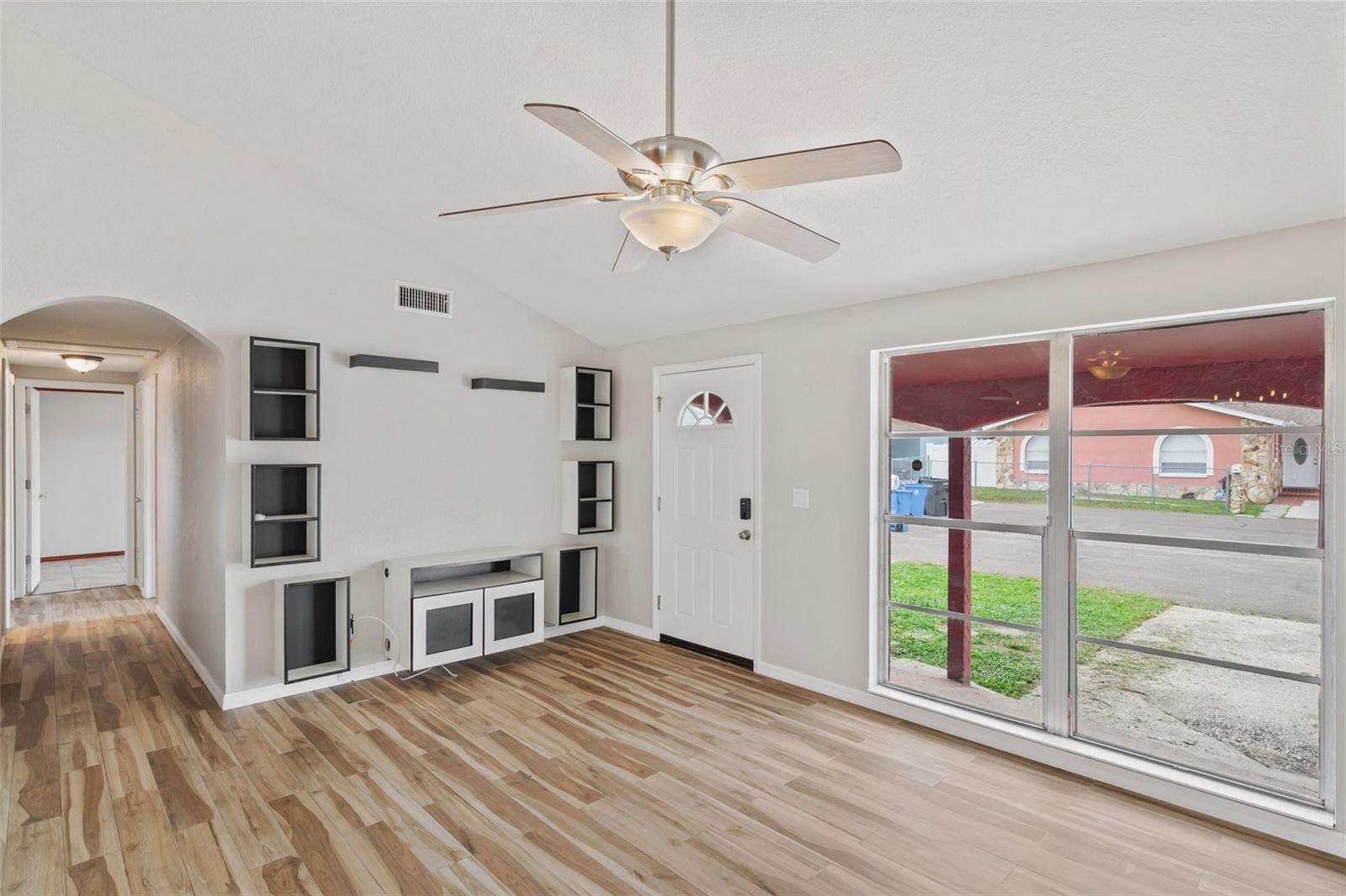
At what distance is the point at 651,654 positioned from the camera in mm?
4812

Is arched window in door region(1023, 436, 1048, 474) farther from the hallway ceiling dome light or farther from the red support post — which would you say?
the hallway ceiling dome light

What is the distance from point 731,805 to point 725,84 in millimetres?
2882

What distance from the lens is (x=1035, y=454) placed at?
337 centimetres

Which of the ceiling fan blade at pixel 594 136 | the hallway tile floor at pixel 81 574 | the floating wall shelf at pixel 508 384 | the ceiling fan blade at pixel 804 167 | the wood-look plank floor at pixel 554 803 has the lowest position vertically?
the wood-look plank floor at pixel 554 803

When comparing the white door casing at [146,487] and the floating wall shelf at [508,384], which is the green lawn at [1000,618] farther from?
the white door casing at [146,487]

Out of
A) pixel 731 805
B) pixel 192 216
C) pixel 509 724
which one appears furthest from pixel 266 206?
pixel 731 805

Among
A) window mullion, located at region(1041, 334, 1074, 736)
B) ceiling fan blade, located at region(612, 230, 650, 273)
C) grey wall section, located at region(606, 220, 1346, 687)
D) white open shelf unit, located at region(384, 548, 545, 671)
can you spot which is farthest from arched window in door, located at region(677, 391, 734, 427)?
ceiling fan blade, located at region(612, 230, 650, 273)

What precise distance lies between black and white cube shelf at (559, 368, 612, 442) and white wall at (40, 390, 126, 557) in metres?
6.37

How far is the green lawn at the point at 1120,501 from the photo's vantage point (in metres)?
2.86

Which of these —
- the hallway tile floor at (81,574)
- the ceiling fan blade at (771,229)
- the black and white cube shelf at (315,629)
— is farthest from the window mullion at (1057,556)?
the hallway tile floor at (81,574)

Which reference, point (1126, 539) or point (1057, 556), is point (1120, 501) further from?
point (1057, 556)

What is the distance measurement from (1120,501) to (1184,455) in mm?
326

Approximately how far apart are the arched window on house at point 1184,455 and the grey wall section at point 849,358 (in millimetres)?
560

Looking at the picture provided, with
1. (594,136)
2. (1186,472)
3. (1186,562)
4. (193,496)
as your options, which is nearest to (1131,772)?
(1186,562)
